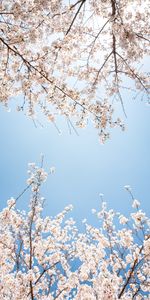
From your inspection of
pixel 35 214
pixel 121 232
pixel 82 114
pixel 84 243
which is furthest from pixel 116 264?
pixel 82 114

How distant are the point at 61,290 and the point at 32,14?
6565mm

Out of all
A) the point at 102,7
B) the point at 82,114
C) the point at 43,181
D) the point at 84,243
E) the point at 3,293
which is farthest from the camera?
the point at 84,243

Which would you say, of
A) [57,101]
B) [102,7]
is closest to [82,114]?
[57,101]

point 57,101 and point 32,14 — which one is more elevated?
point 32,14

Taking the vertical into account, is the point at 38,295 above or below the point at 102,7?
below

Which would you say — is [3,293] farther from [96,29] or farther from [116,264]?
[96,29]

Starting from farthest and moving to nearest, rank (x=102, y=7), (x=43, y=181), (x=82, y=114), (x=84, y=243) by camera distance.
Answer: (x=84, y=243), (x=43, y=181), (x=102, y=7), (x=82, y=114)

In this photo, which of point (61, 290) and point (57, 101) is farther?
point (61, 290)

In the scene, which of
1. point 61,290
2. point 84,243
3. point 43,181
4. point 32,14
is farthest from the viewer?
point 84,243

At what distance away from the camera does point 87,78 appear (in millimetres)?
7316

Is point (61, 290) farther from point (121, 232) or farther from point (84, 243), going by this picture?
point (121, 232)

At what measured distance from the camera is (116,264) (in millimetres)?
7352

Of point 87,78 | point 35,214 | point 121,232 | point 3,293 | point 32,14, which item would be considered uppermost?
point 87,78

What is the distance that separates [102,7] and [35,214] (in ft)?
16.0
